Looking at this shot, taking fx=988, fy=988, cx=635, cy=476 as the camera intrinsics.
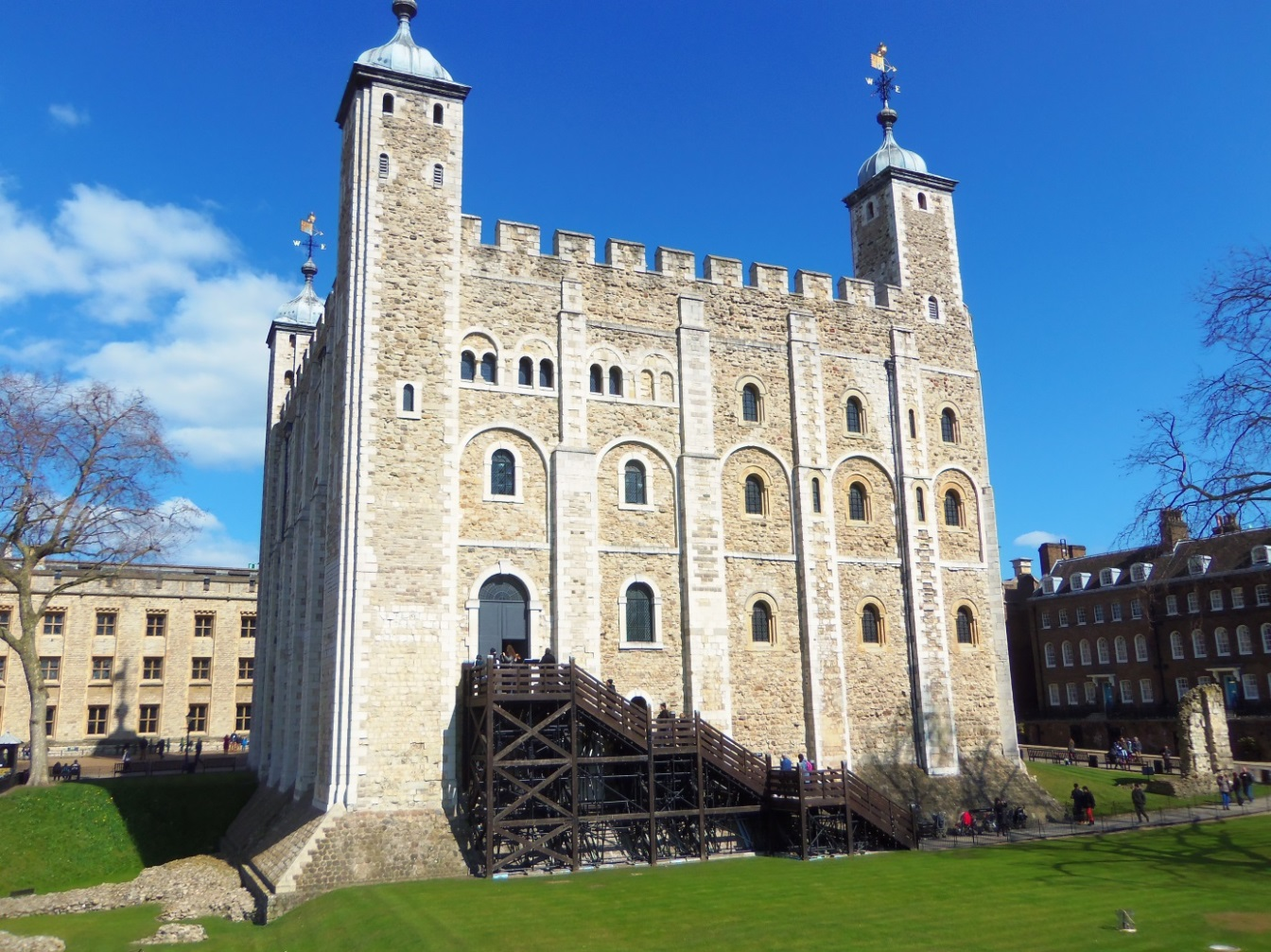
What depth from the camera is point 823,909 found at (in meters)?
17.3

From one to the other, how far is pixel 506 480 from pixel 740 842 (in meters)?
10.7

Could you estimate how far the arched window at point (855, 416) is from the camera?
31172 millimetres

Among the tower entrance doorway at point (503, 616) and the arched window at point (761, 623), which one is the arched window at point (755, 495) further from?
the tower entrance doorway at point (503, 616)

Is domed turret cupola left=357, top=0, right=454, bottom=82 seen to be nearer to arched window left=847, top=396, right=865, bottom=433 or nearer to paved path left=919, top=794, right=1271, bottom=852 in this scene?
arched window left=847, top=396, right=865, bottom=433

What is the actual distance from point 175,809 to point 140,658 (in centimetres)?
1915

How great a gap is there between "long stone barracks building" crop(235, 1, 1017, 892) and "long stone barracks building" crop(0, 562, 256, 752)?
17016 mm

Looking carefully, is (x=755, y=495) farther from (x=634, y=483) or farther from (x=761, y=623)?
(x=634, y=483)

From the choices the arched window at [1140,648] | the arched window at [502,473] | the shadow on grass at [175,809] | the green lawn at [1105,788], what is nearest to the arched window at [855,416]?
the arched window at [502,473]

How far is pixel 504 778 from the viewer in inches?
858

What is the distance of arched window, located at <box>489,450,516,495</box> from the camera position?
25.5 metres

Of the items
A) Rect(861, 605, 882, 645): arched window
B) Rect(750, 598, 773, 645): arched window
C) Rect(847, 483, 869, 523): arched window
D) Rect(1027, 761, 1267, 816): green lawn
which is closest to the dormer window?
Rect(1027, 761, 1267, 816): green lawn

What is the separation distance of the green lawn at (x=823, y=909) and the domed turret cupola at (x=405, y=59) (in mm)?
20403

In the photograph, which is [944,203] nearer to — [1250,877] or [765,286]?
[765,286]

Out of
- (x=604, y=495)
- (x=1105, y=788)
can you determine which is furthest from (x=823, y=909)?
(x=1105, y=788)
